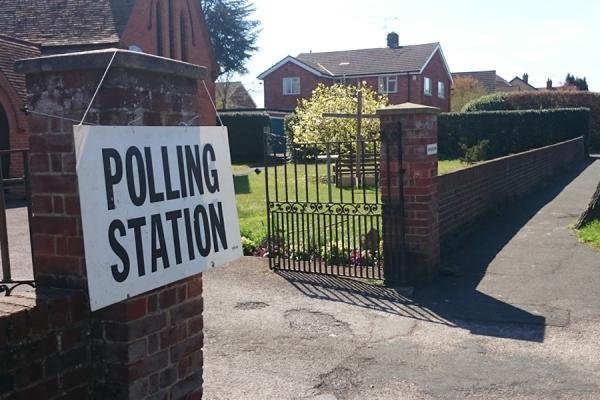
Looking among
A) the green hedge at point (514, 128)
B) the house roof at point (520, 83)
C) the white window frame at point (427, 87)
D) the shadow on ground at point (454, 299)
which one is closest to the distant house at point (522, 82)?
the house roof at point (520, 83)

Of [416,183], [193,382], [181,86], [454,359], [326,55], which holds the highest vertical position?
[326,55]

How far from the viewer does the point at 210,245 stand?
2.95 meters

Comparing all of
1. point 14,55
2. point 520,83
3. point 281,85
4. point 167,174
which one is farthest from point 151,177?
point 520,83

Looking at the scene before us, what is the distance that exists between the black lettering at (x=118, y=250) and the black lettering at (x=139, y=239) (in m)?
0.05

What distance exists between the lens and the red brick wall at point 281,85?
4556 cm

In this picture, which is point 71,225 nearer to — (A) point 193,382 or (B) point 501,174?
(A) point 193,382

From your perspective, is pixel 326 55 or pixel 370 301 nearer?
pixel 370 301

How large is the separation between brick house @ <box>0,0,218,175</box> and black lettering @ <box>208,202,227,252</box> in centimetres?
1642

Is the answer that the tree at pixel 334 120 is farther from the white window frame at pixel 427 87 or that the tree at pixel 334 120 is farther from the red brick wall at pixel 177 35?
the white window frame at pixel 427 87

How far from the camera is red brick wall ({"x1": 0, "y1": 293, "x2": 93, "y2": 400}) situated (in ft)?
7.27

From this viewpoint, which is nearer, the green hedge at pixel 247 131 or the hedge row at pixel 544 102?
the green hedge at pixel 247 131

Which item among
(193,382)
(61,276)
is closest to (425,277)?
(193,382)

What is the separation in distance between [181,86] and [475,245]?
7021 millimetres

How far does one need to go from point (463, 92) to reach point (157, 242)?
5292cm
